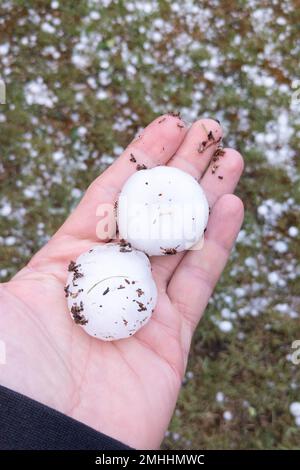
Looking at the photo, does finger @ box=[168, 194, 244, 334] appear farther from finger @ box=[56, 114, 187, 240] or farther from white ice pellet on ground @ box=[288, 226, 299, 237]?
white ice pellet on ground @ box=[288, 226, 299, 237]

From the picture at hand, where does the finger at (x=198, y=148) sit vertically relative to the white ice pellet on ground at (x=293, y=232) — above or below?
above

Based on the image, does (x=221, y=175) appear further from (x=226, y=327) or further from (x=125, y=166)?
(x=226, y=327)

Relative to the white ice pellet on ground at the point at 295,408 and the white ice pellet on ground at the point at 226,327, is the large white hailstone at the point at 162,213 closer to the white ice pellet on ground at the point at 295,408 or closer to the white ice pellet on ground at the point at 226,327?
the white ice pellet on ground at the point at 226,327

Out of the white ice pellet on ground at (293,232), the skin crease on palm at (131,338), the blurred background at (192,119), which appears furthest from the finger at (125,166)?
the white ice pellet on ground at (293,232)

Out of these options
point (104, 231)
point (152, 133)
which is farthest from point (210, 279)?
point (152, 133)

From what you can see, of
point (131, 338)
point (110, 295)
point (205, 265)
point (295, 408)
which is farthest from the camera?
point (295, 408)

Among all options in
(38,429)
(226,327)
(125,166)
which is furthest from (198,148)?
(38,429)
